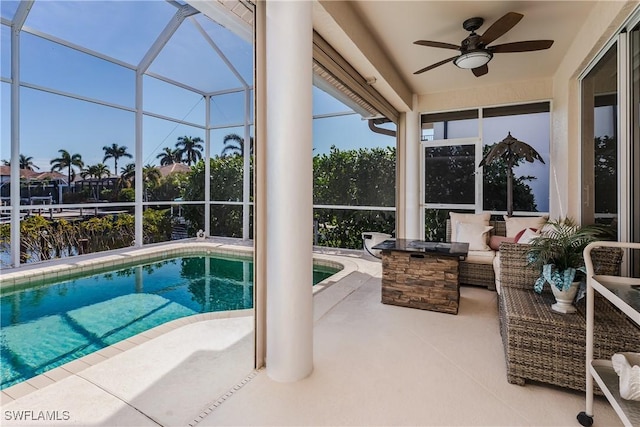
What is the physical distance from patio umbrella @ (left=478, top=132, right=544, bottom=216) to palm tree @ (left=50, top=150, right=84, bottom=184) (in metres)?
7.39

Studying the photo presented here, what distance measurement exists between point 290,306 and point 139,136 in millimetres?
6941

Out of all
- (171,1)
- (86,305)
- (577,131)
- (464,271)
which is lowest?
(86,305)

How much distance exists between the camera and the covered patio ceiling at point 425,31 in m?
3.09

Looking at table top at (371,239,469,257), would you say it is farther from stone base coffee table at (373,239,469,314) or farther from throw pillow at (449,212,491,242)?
throw pillow at (449,212,491,242)

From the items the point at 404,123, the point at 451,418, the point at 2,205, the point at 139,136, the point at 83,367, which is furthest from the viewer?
the point at 139,136

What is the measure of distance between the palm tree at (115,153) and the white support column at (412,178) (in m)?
5.94

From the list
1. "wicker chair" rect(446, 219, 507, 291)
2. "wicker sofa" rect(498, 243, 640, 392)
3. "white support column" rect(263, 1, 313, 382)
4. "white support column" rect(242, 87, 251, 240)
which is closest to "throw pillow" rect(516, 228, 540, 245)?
"wicker chair" rect(446, 219, 507, 291)

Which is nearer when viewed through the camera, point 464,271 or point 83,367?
point 83,367

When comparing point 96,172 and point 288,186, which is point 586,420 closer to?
point 288,186

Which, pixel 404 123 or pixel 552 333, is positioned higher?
pixel 404 123

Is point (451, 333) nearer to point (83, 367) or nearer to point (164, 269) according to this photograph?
point (83, 367)

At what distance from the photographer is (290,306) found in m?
2.05

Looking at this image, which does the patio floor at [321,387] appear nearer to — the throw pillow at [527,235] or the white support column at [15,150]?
the throw pillow at [527,235]

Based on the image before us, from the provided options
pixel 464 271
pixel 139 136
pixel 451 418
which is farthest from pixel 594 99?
pixel 139 136
